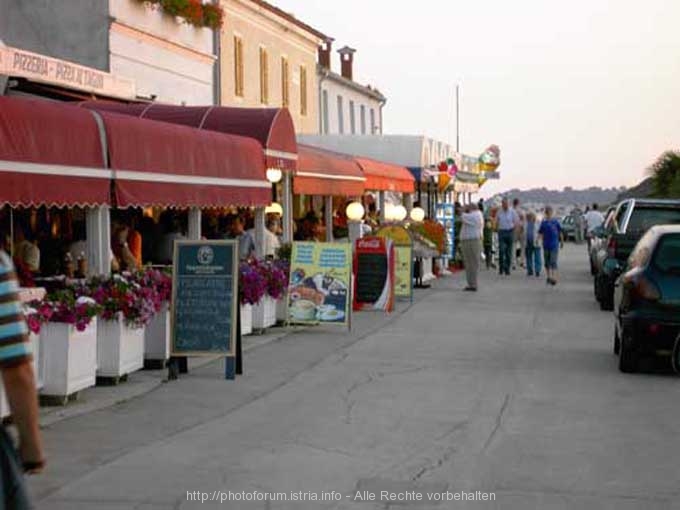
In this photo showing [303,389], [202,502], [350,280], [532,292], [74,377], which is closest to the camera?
[202,502]

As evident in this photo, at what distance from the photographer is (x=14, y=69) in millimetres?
16125

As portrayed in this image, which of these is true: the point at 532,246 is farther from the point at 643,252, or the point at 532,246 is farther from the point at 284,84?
the point at 643,252

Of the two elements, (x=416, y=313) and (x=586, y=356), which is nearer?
(x=586, y=356)

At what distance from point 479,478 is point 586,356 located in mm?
7557

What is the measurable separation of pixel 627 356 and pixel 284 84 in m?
27.5

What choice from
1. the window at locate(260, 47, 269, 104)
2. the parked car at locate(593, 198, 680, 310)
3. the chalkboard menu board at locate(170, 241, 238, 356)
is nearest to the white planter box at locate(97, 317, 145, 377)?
the chalkboard menu board at locate(170, 241, 238, 356)

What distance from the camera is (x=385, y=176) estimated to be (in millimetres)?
30625

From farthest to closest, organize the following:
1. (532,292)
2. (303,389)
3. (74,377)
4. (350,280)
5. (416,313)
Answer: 1. (532,292)
2. (416,313)
3. (350,280)
4. (303,389)
5. (74,377)

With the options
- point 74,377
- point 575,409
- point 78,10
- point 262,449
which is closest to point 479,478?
point 262,449

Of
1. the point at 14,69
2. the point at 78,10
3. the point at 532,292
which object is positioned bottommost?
the point at 532,292

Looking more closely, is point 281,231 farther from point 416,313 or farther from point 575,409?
point 575,409

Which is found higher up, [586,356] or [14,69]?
[14,69]

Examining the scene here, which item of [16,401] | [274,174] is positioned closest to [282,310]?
[274,174]

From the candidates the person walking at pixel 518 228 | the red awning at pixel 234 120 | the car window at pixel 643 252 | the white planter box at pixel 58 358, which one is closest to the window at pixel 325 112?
the person walking at pixel 518 228
